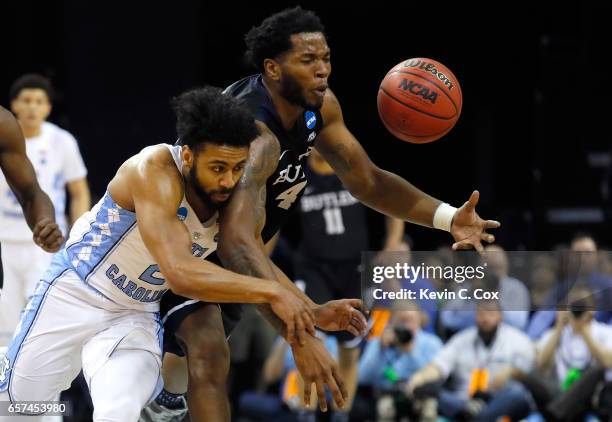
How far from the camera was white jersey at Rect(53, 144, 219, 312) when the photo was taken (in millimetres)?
4359

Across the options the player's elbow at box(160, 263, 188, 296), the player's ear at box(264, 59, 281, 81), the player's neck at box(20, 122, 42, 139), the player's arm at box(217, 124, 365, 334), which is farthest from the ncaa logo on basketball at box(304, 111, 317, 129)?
the player's neck at box(20, 122, 42, 139)

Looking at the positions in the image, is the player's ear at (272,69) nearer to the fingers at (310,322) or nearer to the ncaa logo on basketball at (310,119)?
the ncaa logo on basketball at (310,119)

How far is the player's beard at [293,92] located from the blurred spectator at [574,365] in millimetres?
2932

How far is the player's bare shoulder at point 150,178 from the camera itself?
13.4ft

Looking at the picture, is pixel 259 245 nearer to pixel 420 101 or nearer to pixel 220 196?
pixel 220 196

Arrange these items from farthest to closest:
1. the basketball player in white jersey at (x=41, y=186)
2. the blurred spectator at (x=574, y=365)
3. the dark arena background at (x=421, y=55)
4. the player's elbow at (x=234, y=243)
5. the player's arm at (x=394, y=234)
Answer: the dark arena background at (x=421, y=55)
the player's arm at (x=394, y=234)
the basketball player in white jersey at (x=41, y=186)
the blurred spectator at (x=574, y=365)
the player's elbow at (x=234, y=243)

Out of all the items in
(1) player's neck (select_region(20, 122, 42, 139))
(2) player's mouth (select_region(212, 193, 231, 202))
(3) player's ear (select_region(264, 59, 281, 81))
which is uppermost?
(3) player's ear (select_region(264, 59, 281, 81))

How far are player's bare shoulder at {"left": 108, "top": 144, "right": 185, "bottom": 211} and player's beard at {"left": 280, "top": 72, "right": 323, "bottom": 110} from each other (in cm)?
71

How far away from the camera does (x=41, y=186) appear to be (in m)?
7.04

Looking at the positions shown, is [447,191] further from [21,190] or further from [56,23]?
[21,190]

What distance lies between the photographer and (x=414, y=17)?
1030 cm

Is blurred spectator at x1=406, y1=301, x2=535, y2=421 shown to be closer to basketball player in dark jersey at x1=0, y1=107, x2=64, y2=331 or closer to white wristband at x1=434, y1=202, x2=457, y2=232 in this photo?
white wristband at x1=434, y1=202, x2=457, y2=232

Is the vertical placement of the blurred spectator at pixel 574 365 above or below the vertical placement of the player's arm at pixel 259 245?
below

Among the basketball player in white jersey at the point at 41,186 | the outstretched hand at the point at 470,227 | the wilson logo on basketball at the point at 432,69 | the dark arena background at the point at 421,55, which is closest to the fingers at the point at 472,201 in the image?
the outstretched hand at the point at 470,227
